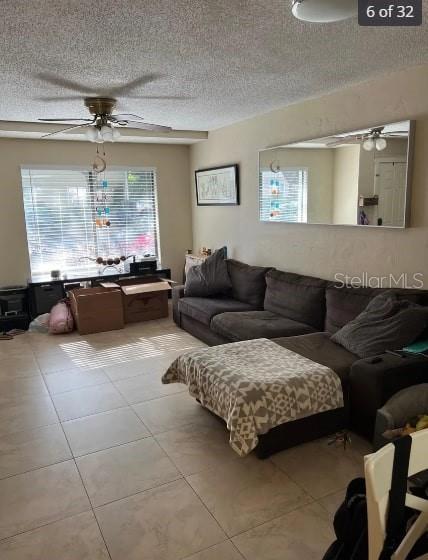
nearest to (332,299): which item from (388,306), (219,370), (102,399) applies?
(388,306)

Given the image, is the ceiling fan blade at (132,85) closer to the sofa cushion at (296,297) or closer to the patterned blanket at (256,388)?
the patterned blanket at (256,388)

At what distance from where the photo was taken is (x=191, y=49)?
7.92 feet

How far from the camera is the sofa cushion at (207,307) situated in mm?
4242

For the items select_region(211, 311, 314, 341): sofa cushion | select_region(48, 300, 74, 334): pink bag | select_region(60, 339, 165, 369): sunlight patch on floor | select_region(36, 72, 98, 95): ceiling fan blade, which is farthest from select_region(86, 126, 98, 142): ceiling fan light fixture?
select_region(48, 300, 74, 334): pink bag

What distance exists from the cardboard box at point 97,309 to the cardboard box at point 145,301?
7.5 inches

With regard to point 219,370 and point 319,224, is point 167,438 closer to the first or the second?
point 219,370

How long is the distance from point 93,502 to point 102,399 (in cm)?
117

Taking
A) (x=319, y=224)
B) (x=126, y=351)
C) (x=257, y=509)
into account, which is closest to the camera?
(x=257, y=509)

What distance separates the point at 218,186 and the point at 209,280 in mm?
1376

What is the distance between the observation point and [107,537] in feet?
6.29

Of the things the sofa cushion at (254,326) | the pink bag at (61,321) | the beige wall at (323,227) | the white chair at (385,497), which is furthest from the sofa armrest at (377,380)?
the pink bag at (61,321)

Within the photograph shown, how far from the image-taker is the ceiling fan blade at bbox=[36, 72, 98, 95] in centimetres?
287

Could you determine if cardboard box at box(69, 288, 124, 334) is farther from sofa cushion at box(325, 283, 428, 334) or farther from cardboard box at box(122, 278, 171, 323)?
sofa cushion at box(325, 283, 428, 334)

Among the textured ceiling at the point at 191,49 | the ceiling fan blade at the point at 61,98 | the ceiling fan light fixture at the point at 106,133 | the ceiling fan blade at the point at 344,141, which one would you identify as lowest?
the ceiling fan blade at the point at 344,141
